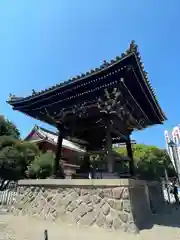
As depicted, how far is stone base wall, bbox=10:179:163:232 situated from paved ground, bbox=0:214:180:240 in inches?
9.2

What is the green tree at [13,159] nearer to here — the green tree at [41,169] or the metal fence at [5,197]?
the metal fence at [5,197]

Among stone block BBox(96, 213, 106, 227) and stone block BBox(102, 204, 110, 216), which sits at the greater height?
stone block BBox(102, 204, 110, 216)

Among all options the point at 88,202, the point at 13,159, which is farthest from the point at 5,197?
the point at 88,202

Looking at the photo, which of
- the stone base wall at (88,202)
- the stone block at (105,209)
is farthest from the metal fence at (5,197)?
the stone block at (105,209)

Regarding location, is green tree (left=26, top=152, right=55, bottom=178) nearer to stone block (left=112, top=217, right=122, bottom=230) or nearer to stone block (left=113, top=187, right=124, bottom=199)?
stone block (left=113, top=187, right=124, bottom=199)

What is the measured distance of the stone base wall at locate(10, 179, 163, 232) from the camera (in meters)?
4.43

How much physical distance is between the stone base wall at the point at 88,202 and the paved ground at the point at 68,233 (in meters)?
0.23

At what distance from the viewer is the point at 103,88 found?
616cm

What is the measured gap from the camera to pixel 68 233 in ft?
14.1

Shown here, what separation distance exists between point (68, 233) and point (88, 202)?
0.90 meters

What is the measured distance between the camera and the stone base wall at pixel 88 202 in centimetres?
443

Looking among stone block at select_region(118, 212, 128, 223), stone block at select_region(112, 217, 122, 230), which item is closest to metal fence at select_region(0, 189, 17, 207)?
stone block at select_region(112, 217, 122, 230)

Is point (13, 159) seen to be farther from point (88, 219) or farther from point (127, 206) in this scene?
point (127, 206)

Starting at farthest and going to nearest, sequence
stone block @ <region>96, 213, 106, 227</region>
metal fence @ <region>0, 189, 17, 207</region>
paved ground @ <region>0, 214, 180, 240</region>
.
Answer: metal fence @ <region>0, 189, 17, 207</region>
stone block @ <region>96, 213, 106, 227</region>
paved ground @ <region>0, 214, 180, 240</region>
